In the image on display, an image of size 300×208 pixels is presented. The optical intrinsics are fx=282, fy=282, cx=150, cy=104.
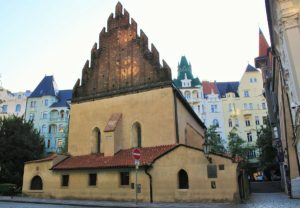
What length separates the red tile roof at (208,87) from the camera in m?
66.9

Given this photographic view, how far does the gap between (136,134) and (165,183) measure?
519cm

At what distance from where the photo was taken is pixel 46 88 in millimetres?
65375

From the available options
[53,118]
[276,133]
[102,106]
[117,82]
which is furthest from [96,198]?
[53,118]

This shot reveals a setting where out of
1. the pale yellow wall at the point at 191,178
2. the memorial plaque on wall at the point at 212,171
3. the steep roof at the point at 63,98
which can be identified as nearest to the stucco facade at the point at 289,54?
the pale yellow wall at the point at 191,178

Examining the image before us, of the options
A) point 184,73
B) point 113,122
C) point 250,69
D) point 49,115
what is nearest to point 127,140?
point 113,122

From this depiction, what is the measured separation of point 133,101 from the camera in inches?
838

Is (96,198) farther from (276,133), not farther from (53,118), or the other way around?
(53,118)

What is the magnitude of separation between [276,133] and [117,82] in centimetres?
1721

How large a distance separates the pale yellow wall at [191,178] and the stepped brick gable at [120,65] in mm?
6123

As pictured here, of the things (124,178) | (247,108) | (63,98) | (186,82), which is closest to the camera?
(124,178)

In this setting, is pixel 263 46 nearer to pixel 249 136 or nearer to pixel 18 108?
pixel 249 136

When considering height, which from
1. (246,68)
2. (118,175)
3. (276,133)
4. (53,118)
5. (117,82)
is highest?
(246,68)

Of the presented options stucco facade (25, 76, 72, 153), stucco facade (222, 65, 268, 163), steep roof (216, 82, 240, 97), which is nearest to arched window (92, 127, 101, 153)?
stucco facade (25, 76, 72, 153)

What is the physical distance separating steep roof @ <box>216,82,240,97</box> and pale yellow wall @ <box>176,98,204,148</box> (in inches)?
1481
